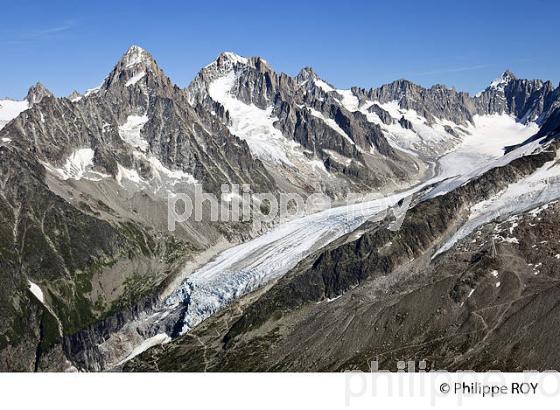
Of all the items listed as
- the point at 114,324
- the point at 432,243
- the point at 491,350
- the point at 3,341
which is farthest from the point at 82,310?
the point at 491,350

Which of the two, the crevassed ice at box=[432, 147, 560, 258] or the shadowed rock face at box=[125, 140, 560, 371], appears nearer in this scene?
the shadowed rock face at box=[125, 140, 560, 371]

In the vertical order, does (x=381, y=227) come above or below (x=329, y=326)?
above

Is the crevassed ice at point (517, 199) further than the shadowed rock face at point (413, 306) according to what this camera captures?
Yes

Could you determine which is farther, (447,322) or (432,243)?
(432,243)

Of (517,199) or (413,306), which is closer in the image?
(413,306)

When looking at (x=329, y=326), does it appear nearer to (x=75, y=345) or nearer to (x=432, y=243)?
(x=432, y=243)

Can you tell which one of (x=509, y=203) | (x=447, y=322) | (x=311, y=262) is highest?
(x=509, y=203)

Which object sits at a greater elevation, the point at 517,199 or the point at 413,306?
the point at 517,199

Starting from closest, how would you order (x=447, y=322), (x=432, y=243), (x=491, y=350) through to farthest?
(x=491, y=350), (x=447, y=322), (x=432, y=243)

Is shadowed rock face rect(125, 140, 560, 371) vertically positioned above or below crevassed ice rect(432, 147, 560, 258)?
below

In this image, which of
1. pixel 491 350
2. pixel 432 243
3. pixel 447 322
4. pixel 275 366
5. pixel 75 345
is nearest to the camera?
pixel 491 350

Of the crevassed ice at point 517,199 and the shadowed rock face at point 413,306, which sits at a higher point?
the crevassed ice at point 517,199
